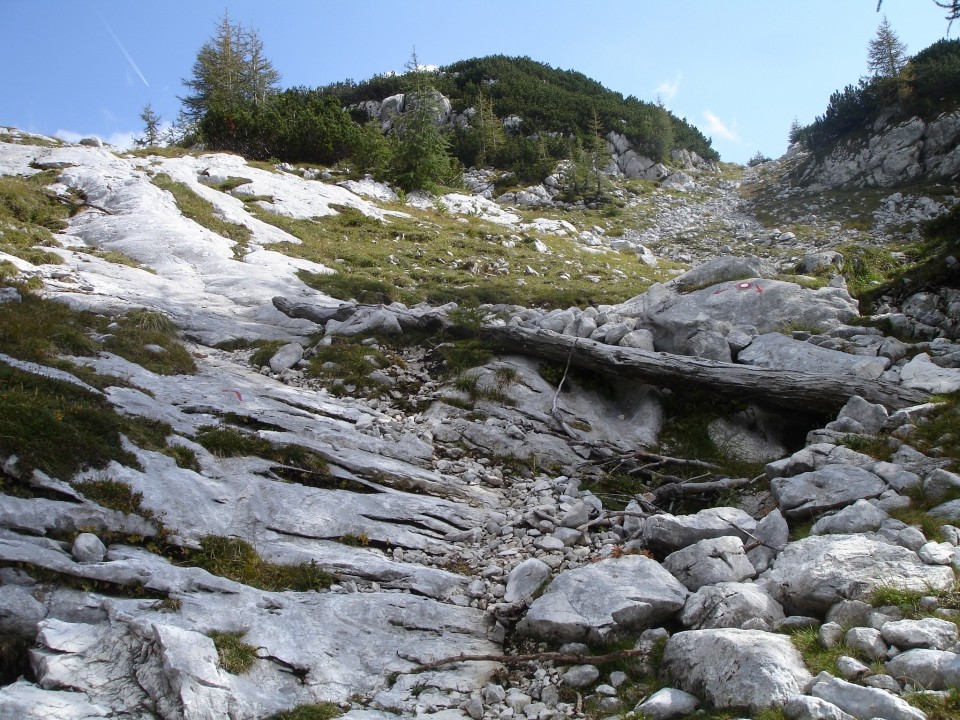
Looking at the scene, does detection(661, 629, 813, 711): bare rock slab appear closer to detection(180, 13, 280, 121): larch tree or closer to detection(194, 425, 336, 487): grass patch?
detection(194, 425, 336, 487): grass patch

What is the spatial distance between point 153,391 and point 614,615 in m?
7.58

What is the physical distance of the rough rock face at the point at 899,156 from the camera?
1538 inches

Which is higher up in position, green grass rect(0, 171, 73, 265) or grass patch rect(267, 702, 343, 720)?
green grass rect(0, 171, 73, 265)

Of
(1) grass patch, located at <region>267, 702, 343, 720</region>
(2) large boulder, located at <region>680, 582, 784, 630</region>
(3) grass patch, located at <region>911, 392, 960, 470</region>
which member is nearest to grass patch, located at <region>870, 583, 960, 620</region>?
(2) large boulder, located at <region>680, 582, 784, 630</region>

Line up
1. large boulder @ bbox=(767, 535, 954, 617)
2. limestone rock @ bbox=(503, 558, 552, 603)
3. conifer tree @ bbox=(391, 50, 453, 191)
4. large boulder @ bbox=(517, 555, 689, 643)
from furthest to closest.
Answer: conifer tree @ bbox=(391, 50, 453, 191), limestone rock @ bbox=(503, 558, 552, 603), large boulder @ bbox=(517, 555, 689, 643), large boulder @ bbox=(767, 535, 954, 617)

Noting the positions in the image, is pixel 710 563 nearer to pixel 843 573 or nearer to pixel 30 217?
pixel 843 573

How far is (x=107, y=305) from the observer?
1332cm

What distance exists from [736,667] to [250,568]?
4.79 meters

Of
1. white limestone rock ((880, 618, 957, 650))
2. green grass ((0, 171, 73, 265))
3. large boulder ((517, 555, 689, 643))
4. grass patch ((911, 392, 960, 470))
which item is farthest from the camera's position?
green grass ((0, 171, 73, 265))

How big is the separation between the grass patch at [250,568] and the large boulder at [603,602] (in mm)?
2317

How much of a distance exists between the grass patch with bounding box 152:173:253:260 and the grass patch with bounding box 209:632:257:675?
15981 mm

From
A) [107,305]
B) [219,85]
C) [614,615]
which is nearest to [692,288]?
[614,615]

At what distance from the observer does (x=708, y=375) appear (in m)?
10.9

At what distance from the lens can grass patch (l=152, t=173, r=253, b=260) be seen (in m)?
21.0
